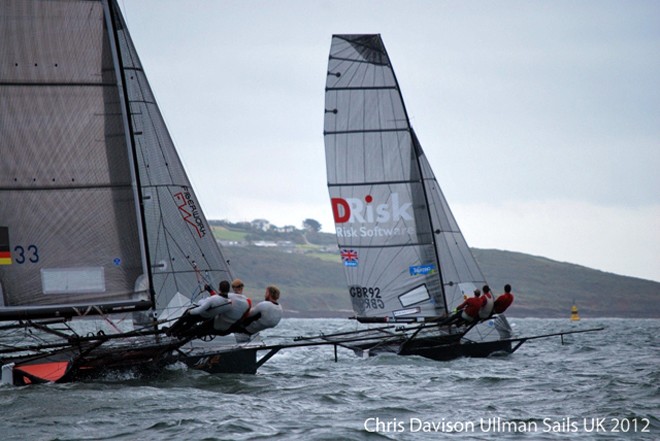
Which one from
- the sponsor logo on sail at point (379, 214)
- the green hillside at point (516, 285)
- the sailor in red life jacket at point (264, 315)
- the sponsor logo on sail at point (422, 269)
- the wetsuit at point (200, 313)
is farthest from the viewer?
the green hillside at point (516, 285)

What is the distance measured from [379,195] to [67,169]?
34.3 ft

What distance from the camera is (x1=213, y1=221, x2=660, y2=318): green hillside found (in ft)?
545

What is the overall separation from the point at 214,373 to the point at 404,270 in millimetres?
9114

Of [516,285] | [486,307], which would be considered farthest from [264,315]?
[516,285]

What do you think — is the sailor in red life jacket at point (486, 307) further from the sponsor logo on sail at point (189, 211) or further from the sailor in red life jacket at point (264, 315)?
the sailor in red life jacket at point (264, 315)

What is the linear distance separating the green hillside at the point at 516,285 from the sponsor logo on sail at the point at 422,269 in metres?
138

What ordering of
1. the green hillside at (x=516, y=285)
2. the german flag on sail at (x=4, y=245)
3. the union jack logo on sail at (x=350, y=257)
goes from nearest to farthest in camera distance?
the german flag on sail at (x=4, y=245) < the union jack logo on sail at (x=350, y=257) < the green hillside at (x=516, y=285)

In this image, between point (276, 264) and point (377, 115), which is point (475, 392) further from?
point (276, 264)

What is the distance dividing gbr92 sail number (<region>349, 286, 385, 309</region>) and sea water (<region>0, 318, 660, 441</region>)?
18.3 ft

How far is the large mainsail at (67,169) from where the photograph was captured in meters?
16.4

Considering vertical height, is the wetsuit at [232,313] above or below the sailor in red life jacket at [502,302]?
above

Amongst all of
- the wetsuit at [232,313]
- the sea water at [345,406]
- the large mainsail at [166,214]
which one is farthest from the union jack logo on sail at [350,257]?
the wetsuit at [232,313]

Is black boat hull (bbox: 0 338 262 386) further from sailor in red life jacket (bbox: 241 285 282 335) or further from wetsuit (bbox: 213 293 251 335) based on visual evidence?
sailor in red life jacket (bbox: 241 285 282 335)

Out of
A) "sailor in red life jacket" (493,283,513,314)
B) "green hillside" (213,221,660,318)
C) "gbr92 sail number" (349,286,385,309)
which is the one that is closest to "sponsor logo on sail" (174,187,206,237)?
"sailor in red life jacket" (493,283,513,314)
